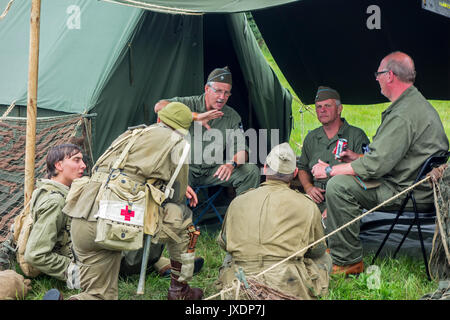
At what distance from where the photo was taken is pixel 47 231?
3.81 metres

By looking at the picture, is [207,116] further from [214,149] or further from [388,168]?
[388,168]

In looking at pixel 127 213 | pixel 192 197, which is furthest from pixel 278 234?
pixel 192 197

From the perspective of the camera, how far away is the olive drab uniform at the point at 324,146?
516 centimetres

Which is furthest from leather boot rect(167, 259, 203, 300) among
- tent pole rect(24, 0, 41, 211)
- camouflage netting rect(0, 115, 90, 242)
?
camouflage netting rect(0, 115, 90, 242)

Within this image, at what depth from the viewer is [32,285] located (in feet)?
13.1

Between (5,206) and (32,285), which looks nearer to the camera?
(32,285)

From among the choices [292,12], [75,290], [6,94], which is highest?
[292,12]

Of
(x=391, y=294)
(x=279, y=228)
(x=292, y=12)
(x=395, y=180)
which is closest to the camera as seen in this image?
(x=279, y=228)

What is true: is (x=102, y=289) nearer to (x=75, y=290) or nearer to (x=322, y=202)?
(x=75, y=290)

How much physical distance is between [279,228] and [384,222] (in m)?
2.54

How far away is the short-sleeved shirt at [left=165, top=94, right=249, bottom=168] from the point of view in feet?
17.3

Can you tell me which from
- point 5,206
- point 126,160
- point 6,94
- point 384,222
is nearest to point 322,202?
point 384,222

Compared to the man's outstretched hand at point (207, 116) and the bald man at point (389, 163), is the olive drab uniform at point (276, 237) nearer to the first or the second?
the bald man at point (389, 163)

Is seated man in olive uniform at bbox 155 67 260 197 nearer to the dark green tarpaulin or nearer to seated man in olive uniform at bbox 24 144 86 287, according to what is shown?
seated man in olive uniform at bbox 24 144 86 287
